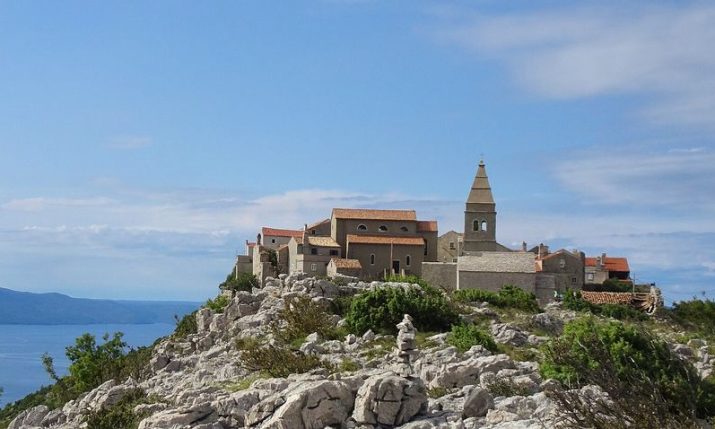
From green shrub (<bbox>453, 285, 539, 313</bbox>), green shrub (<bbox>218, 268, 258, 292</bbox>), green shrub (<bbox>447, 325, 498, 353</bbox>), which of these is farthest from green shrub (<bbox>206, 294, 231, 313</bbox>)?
green shrub (<bbox>447, 325, 498, 353</bbox>)

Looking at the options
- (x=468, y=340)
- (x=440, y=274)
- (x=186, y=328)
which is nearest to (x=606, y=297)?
(x=440, y=274)

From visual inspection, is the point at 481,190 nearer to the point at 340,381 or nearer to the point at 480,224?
the point at 480,224

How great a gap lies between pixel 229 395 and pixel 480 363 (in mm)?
7165

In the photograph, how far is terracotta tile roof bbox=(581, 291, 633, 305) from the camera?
188ft

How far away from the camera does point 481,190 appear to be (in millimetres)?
66250

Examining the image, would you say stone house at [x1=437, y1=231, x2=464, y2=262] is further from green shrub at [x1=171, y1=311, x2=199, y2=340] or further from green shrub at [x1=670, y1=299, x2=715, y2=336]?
green shrub at [x1=171, y1=311, x2=199, y2=340]

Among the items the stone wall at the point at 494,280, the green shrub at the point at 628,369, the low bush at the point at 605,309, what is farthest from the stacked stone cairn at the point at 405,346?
the stone wall at the point at 494,280

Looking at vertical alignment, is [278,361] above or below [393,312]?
below

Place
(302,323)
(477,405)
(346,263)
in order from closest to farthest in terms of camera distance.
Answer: (477,405)
(302,323)
(346,263)

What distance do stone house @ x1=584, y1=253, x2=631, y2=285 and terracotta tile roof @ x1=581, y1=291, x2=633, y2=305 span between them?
9.78 metres

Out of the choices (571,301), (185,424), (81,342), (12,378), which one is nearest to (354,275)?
(571,301)

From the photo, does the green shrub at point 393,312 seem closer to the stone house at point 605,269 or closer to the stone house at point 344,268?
the stone house at point 344,268

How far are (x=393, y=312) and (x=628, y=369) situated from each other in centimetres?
1823

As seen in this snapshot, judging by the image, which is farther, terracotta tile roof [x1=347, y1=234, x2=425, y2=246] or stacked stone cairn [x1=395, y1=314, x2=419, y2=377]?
terracotta tile roof [x1=347, y1=234, x2=425, y2=246]
